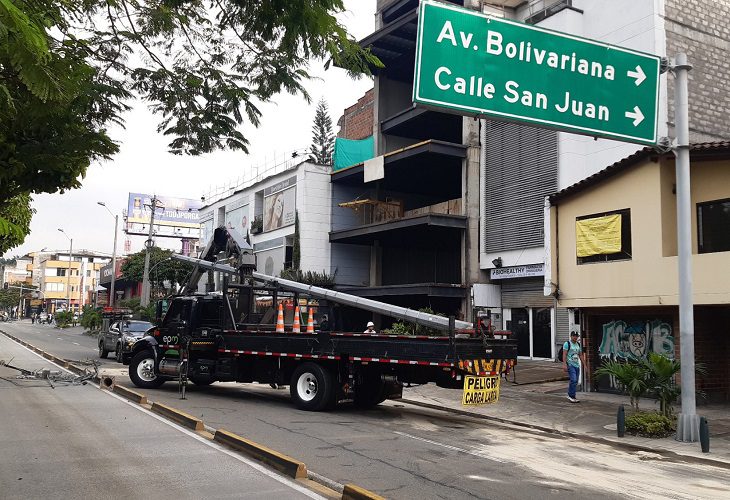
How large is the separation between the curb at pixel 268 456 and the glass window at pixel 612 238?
35.3 feet

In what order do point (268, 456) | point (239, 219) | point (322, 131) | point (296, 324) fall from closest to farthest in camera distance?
point (268, 456)
point (296, 324)
point (239, 219)
point (322, 131)

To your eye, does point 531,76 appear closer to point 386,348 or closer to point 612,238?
point 386,348

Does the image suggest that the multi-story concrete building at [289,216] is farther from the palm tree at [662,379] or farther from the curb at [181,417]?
the palm tree at [662,379]

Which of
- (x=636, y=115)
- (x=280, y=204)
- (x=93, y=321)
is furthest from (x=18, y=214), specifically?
(x=93, y=321)

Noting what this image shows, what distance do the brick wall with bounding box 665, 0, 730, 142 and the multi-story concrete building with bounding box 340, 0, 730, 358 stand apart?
5 centimetres

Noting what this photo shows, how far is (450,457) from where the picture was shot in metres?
9.03

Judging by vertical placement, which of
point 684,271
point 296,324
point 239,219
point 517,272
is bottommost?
point 296,324

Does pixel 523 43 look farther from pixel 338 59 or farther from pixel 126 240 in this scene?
pixel 126 240

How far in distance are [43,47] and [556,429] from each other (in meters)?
11.5

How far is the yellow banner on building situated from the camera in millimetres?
15906

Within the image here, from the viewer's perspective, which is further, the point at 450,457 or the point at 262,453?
the point at 450,457

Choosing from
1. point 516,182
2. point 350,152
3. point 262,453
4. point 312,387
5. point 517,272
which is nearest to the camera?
point 262,453

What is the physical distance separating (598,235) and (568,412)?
15.3 feet

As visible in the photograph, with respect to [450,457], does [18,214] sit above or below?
above
